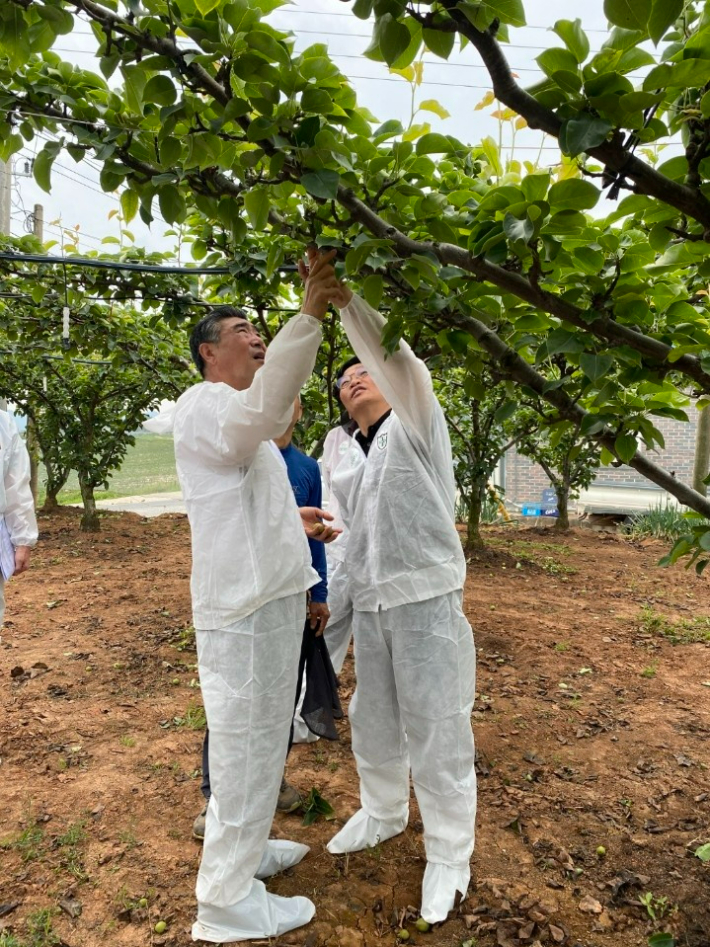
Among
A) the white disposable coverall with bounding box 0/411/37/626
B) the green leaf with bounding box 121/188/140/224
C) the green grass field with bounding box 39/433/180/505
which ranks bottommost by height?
the green grass field with bounding box 39/433/180/505

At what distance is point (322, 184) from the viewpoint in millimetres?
1168

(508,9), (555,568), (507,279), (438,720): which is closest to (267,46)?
(508,9)

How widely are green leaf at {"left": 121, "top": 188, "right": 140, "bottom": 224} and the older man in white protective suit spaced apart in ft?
1.48

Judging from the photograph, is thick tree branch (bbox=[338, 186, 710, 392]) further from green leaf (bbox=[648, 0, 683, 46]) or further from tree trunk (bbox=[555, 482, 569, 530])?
tree trunk (bbox=[555, 482, 569, 530])

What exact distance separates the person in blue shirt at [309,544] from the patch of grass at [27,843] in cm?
56

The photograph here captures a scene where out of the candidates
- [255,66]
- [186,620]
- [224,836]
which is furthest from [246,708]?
[186,620]

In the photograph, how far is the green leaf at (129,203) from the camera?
5.05 feet

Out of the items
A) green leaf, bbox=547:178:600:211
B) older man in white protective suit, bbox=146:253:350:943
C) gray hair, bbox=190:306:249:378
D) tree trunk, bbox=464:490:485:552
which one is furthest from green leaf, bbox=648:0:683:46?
tree trunk, bbox=464:490:485:552

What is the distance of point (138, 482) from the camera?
58.7 feet

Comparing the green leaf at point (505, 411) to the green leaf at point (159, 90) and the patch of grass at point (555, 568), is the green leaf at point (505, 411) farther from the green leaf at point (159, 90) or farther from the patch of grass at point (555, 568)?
the patch of grass at point (555, 568)

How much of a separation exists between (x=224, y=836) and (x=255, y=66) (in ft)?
6.00

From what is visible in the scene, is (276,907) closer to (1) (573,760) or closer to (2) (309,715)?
(2) (309,715)

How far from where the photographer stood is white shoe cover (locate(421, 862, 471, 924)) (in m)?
1.99

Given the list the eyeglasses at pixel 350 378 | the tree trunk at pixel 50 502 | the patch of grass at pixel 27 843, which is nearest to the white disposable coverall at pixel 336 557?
the eyeglasses at pixel 350 378
